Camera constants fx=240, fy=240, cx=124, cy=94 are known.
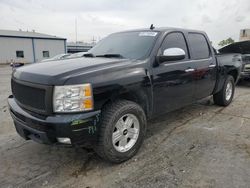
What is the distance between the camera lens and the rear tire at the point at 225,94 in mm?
5788

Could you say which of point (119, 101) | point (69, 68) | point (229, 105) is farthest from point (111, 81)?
point (229, 105)

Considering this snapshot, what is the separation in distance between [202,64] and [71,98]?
9.82 ft

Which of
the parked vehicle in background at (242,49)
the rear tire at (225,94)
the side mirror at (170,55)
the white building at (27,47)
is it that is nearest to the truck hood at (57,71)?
the side mirror at (170,55)

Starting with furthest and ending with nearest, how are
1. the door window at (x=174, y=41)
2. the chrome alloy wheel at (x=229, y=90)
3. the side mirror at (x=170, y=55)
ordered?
the chrome alloy wheel at (x=229, y=90)
the door window at (x=174, y=41)
the side mirror at (x=170, y=55)

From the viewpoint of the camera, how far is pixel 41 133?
107 inches

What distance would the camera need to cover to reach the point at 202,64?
4.68 meters

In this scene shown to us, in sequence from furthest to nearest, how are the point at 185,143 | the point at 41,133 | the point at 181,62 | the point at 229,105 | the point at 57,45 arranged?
1. the point at 57,45
2. the point at 229,105
3. the point at 181,62
4. the point at 185,143
5. the point at 41,133

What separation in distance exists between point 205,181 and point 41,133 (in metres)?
1.96

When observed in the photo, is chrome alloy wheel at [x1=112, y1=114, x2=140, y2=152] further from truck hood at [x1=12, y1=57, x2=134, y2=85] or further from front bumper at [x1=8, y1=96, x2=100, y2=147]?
truck hood at [x1=12, y1=57, x2=134, y2=85]

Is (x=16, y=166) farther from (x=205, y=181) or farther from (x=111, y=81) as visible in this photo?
(x=205, y=181)

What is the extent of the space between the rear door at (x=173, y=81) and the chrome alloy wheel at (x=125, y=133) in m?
0.56

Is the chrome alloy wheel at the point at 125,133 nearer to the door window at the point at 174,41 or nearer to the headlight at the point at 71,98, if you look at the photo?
the headlight at the point at 71,98

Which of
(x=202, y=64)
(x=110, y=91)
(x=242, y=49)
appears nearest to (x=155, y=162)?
(x=110, y=91)

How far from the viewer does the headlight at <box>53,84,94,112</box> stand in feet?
8.63
